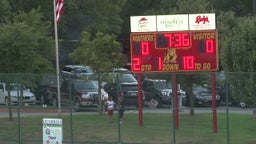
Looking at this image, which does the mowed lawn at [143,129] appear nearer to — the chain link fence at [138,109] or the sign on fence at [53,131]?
the chain link fence at [138,109]

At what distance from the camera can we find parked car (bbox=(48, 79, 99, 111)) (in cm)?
1983

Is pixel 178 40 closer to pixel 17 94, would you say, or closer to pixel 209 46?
pixel 209 46

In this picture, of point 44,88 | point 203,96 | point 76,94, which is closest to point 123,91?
point 76,94

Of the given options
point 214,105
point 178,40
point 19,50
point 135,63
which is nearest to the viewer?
point 214,105

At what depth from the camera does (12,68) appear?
84.0 feet

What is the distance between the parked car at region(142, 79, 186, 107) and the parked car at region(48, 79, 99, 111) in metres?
1.68

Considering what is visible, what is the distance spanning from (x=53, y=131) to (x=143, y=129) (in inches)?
200

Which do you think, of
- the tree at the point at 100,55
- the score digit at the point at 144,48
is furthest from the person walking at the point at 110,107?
the tree at the point at 100,55

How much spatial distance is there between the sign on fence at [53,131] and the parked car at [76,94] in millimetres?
4657

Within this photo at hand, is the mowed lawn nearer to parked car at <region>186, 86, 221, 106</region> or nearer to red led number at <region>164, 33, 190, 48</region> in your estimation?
parked car at <region>186, 86, 221, 106</region>

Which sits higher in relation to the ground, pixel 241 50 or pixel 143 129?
pixel 241 50

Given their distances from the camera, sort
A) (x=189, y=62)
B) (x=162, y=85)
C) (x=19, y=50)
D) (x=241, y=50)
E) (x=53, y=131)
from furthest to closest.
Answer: (x=19, y=50) → (x=189, y=62) → (x=241, y=50) → (x=162, y=85) → (x=53, y=131)

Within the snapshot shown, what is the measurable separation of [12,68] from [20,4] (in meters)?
13.9

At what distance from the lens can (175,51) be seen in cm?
2202
